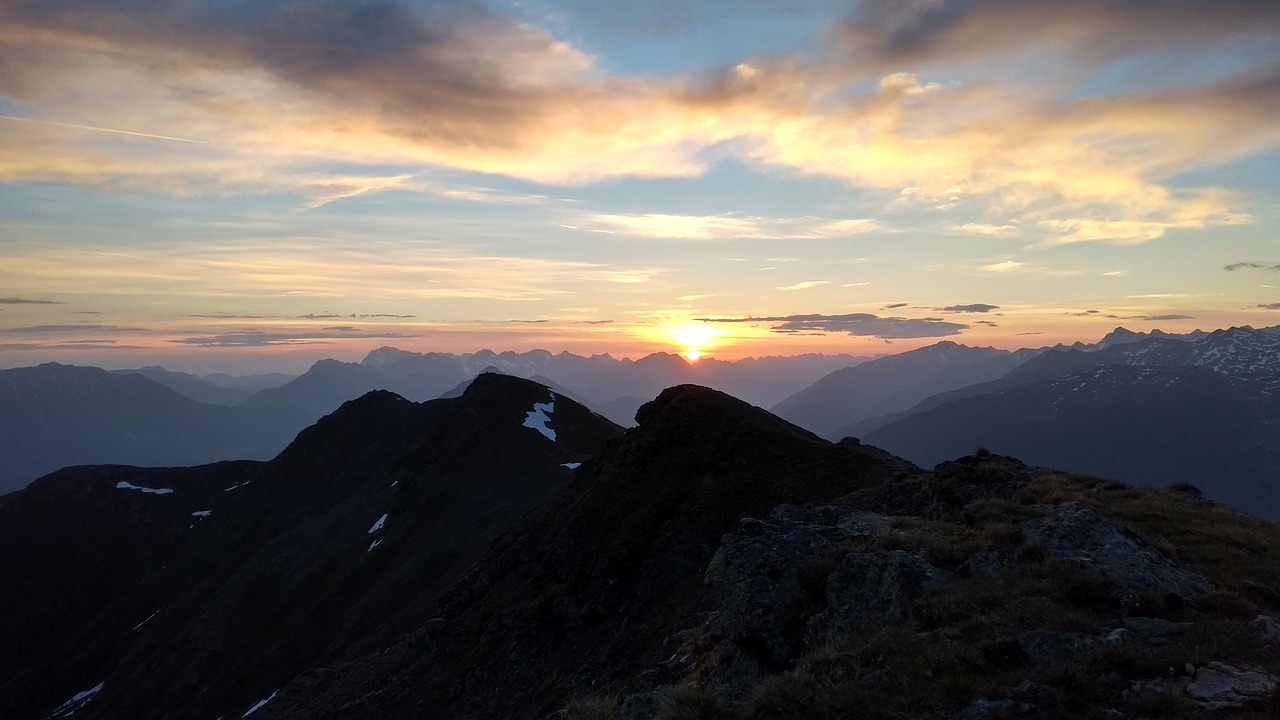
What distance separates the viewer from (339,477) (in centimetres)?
12025

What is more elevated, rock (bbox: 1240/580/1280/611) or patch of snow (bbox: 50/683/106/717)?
rock (bbox: 1240/580/1280/611)

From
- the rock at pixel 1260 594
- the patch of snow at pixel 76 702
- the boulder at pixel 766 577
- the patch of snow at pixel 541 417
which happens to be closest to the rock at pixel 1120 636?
the rock at pixel 1260 594

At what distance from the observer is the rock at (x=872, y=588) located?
14156mm

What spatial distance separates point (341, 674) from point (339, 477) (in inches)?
3156

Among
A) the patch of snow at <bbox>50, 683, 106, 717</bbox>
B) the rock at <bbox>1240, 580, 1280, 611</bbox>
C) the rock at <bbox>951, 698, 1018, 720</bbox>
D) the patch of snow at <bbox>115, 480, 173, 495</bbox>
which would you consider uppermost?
the rock at <bbox>1240, 580, 1280, 611</bbox>

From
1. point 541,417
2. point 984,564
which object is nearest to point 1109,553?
point 984,564

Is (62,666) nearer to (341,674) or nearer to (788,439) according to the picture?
(341,674)

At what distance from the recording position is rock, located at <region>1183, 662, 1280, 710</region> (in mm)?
9219

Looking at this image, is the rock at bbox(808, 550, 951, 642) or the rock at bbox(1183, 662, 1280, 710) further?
the rock at bbox(808, 550, 951, 642)

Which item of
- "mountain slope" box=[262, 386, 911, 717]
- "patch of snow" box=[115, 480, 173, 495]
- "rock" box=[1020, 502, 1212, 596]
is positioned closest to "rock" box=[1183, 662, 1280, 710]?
"rock" box=[1020, 502, 1212, 596]

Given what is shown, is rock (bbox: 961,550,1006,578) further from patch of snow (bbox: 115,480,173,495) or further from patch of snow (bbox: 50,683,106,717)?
patch of snow (bbox: 115,480,173,495)

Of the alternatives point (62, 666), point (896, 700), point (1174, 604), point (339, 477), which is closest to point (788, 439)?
point (1174, 604)

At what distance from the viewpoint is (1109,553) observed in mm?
14383

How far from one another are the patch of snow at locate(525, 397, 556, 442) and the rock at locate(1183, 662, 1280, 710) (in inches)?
3406
